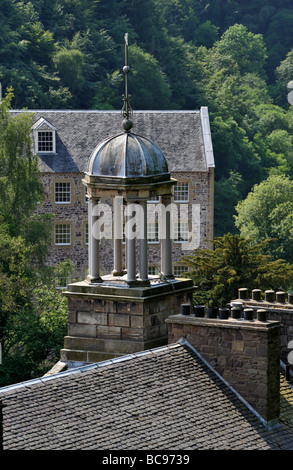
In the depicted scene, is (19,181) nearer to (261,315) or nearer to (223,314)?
(223,314)

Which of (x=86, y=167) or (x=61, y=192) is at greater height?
(x=86, y=167)

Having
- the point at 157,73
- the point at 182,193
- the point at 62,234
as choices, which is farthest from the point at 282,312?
the point at 157,73

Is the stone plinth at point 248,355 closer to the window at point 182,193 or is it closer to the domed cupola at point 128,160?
the domed cupola at point 128,160

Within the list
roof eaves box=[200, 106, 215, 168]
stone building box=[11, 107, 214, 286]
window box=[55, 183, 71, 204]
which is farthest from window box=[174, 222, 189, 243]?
window box=[55, 183, 71, 204]

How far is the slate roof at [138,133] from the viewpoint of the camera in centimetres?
7838

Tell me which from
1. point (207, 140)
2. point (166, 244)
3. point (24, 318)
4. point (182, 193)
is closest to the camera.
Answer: point (166, 244)

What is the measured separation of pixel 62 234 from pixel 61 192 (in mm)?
2711

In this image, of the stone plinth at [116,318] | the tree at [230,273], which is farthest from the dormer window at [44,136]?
the stone plinth at [116,318]

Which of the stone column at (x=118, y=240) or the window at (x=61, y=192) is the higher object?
the window at (x=61, y=192)

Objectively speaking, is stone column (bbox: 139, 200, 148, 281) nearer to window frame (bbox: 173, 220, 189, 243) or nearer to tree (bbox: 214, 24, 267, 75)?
window frame (bbox: 173, 220, 189, 243)

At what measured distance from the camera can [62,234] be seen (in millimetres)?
79688

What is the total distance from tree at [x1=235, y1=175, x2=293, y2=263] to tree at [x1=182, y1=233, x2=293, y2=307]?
34644 millimetres

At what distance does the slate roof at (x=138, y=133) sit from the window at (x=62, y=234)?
11.6ft

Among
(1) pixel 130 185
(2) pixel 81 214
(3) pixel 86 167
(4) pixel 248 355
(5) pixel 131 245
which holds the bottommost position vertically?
(4) pixel 248 355
